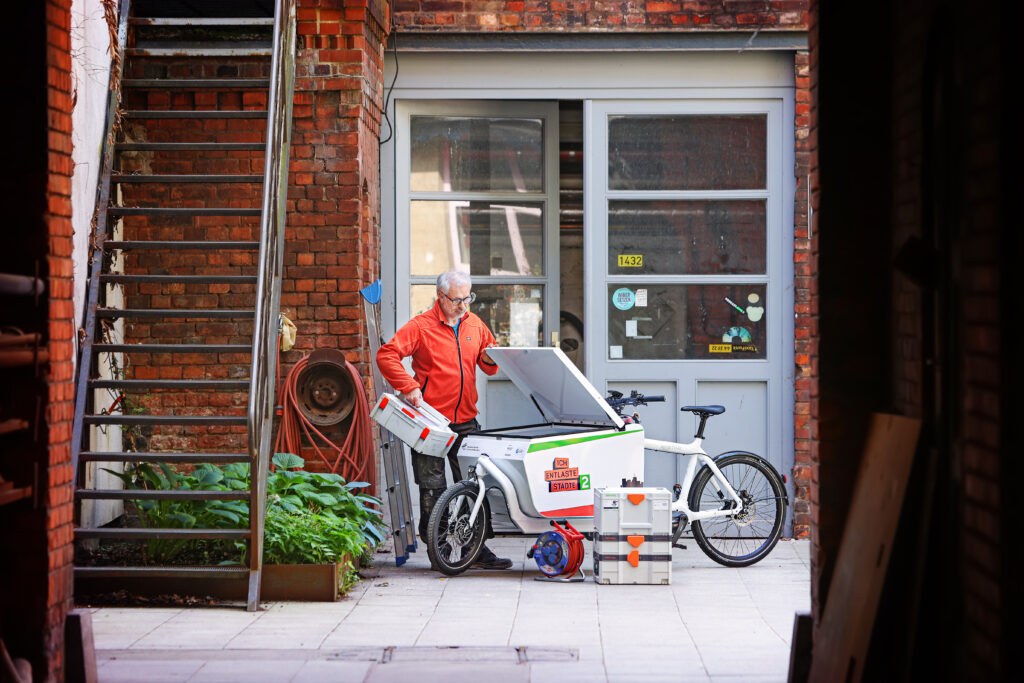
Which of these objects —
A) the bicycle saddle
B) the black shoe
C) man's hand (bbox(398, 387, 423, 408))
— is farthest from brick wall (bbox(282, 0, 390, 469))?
the bicycle saddle

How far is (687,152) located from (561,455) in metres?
2.68

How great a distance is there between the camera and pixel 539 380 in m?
8.24

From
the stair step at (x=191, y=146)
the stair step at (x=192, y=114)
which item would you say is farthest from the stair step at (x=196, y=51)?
the stair step at (x=191, y=146)

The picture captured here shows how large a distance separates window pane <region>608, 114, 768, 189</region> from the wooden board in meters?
4.94

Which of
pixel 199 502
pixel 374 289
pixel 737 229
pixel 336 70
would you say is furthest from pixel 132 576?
pixel 737 229

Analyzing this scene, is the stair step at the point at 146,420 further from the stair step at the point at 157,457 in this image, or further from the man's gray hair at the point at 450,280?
the man's gray hair at the point at 450,280

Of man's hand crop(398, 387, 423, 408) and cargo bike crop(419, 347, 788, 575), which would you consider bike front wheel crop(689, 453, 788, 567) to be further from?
man's hand crop(398, 387, 423, 408)

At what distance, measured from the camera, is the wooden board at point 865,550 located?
3867 mm

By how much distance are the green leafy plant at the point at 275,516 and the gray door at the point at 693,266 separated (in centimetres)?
254

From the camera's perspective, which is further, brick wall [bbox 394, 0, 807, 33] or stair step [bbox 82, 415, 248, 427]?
brick wall [bbox 394, 0, 807, 33]

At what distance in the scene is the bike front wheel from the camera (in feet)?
27.1

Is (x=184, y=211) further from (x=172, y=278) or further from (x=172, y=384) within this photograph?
(x=172, y=384)

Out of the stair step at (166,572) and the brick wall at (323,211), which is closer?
the stair step at (166,572)

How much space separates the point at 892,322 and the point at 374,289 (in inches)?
152
